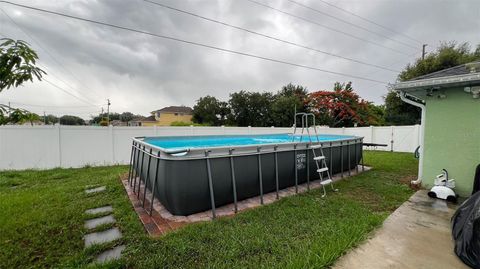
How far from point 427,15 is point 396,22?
1.27m

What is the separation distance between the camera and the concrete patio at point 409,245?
2200 millimetres

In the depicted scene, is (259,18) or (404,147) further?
(404,147)

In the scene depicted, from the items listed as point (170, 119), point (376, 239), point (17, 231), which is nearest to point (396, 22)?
point (376, 239)

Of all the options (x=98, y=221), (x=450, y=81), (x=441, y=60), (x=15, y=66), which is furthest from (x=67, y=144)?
(x=441, y=60)

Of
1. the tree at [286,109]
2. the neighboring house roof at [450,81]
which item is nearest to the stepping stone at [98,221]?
the neighboring house roof at [450,81]

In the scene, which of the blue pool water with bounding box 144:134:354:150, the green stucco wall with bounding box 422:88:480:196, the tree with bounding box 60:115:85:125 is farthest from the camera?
the tree with bounding box 60:115:85:125

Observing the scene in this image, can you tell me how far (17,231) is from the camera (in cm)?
291

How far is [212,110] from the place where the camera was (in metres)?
28.9

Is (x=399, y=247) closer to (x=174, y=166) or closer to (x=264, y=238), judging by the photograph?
(x=264, y=238)

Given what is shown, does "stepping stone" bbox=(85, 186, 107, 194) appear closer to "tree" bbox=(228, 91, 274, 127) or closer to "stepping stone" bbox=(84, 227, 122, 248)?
"stepping stone" bbox=(84, 227, 122, 248)

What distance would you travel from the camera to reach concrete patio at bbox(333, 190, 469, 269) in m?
2.20

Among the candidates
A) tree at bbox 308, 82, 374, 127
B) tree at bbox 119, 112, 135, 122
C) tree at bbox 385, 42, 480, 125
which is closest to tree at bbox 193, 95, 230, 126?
tree at bbox 308, 82, 374, 127

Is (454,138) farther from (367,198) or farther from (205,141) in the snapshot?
(205,141)

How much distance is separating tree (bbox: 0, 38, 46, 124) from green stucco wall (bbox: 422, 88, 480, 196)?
22.8ft
